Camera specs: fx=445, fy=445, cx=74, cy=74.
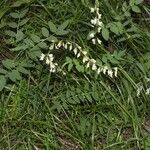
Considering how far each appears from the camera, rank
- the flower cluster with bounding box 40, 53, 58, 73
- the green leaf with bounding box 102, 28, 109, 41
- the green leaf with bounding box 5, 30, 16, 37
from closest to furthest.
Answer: the flower cluster with bounding box 40, 53, 58, 73
the green leaf with bounding box 102, 28, 109, 41
the green leaf with bounding box 5, 30, 16, 37

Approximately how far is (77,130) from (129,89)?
44 cm

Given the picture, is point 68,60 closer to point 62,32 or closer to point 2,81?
point 62,32

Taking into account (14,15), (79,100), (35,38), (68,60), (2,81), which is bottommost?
(79,100)

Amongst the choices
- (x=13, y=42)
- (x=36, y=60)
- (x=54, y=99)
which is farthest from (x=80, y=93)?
(x=13, y=42)

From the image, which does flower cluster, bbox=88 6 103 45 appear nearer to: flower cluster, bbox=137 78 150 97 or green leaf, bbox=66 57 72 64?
green leaf, bbox=66 57 72 64

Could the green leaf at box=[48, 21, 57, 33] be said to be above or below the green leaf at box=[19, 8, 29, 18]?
below

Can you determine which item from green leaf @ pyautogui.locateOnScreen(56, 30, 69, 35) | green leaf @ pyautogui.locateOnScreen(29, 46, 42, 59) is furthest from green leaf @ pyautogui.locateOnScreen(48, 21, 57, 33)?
green leaf @ pyautogui.locateOnScreen(29, 46, 42, 59)

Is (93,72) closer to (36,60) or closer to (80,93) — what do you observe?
(80,93)

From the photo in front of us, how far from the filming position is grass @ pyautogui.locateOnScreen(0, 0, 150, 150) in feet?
9.06

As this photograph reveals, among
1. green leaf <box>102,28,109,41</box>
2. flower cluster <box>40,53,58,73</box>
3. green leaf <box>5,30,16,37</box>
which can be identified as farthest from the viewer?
green leaf <box>5,30,16,37</box>

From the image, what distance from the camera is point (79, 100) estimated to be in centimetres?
280

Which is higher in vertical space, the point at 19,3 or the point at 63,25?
the point at 19,3

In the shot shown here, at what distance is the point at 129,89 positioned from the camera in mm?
2918

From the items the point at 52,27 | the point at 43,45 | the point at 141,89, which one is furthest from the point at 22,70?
the point at 141,89
